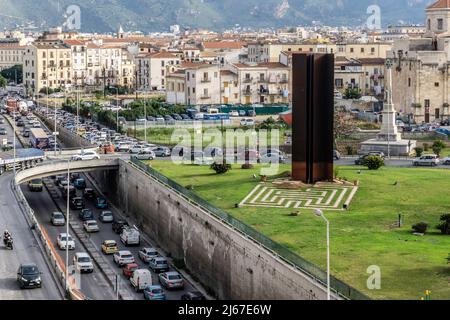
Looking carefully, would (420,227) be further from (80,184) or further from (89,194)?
(80,184)

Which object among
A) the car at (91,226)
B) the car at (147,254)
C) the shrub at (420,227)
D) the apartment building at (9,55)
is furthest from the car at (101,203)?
the apartment building at (9,55)

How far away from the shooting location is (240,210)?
39656 mm

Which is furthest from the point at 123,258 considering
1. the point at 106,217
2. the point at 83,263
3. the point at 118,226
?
the point at 106,217

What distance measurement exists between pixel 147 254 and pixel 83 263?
3.25 metres

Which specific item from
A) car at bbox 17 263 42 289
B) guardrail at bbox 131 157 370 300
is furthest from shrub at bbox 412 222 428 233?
car at bbox 17 263 42 289

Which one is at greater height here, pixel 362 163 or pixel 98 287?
pixel 362 163

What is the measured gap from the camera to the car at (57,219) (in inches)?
1849

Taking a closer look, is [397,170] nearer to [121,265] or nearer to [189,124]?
[121,265]

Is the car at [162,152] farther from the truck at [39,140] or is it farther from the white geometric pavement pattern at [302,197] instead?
the white geometric pavement pattern at [302,197]

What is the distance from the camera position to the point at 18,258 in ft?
108

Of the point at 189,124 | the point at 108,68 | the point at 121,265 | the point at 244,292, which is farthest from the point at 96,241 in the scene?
the point at 108,68

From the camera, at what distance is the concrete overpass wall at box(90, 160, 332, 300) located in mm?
28000

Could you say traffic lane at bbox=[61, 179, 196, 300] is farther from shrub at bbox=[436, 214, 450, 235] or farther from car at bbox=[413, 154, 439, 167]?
car at bbox=[413, 154, 439, 167]
